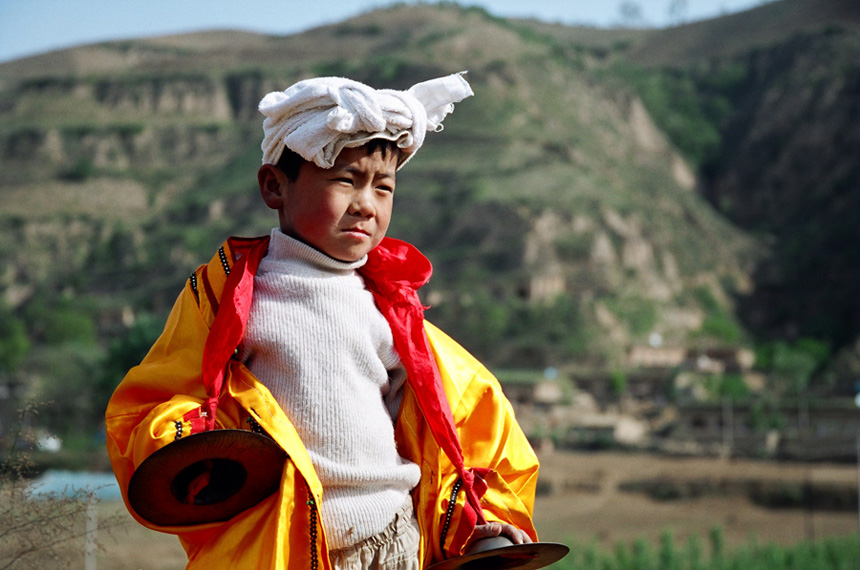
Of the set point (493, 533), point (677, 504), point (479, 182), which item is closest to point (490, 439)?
point (493, 533)

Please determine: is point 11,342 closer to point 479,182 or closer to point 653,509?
point 479,182

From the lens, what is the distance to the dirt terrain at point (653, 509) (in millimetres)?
28359

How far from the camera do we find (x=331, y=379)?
263 centimetres

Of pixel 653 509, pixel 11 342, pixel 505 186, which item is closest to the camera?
pixel 653 509

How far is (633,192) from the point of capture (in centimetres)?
8000

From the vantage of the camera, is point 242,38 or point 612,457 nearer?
point 612,457

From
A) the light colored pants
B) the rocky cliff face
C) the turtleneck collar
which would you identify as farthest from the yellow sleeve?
the rocky cliff face

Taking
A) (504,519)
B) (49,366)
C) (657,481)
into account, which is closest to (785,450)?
(657,481)

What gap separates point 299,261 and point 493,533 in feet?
2.68

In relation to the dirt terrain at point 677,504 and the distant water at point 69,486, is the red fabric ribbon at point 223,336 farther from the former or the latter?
the dirt terrain at point 677,504

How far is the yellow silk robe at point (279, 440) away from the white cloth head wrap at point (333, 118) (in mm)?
316

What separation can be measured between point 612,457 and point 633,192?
44933mm

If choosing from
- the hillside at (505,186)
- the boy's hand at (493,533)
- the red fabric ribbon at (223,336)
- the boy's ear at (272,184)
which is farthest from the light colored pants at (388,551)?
the hillside at (505,186)

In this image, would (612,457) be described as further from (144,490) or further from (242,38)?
(242,38)
